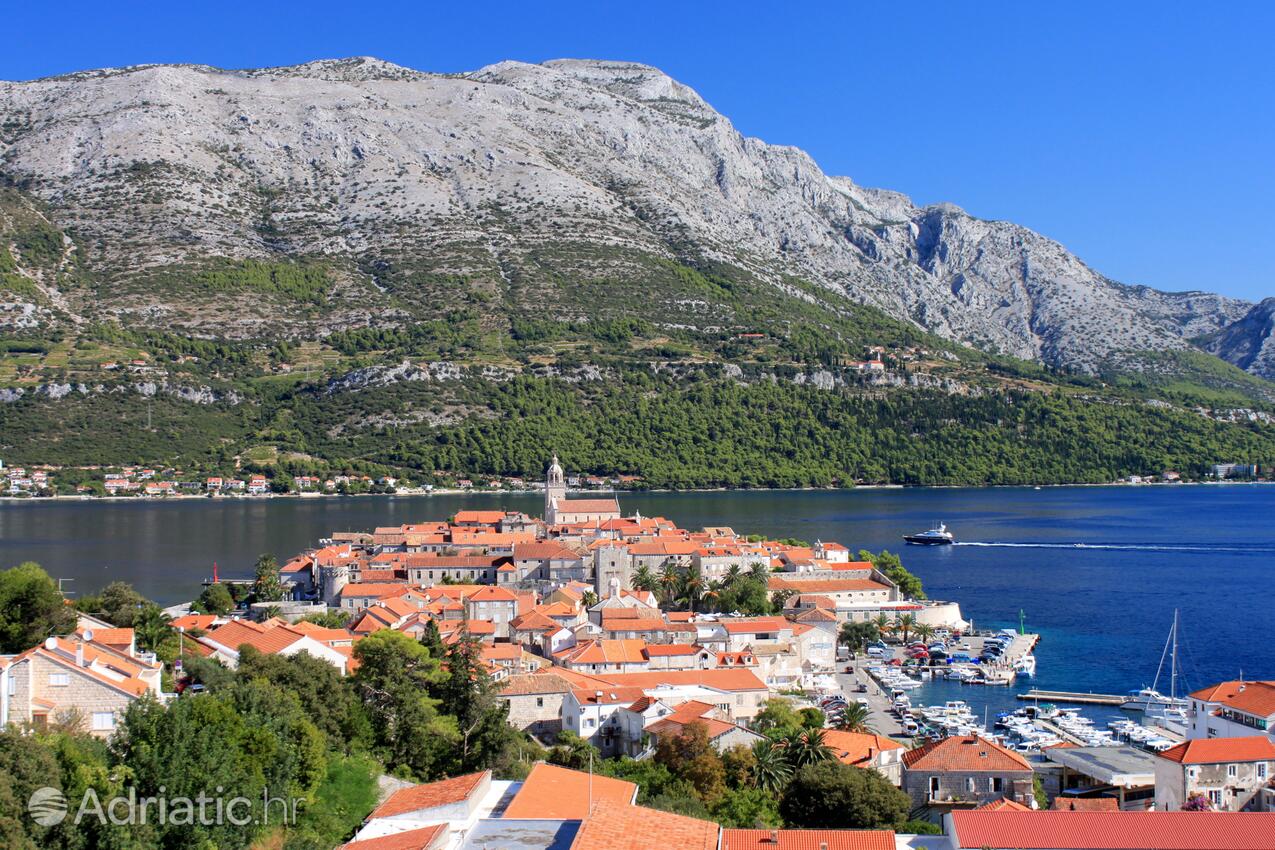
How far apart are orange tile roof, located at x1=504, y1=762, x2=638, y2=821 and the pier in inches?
864

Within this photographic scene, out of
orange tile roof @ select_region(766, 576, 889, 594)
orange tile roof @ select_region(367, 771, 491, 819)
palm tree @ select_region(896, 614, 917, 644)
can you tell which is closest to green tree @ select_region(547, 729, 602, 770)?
orange tile roof @ select_region(367, 771, 491, 819)

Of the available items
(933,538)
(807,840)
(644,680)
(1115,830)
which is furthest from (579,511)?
(1115,830)

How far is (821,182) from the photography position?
199625 mm

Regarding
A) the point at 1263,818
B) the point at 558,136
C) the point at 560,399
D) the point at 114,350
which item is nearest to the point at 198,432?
the point at 114,350

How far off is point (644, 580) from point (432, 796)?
30085mm

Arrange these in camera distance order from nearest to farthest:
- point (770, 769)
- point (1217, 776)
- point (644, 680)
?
point (1217, 776) < point (770, 769) < point (644, 680)

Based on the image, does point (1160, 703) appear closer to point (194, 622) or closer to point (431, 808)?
point (194, 622)

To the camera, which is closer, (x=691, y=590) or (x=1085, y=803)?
(x=1085, y=803)

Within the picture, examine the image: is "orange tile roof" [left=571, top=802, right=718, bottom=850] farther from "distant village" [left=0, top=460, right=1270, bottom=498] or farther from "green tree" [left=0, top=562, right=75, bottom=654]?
"distant village" [left=0, top=460, right=1270, bottom=498]

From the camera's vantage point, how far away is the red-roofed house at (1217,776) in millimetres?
19625

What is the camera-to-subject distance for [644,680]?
28531 millimetres

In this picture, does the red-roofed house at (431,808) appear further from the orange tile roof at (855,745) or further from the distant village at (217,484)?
the distant village at (217,484)

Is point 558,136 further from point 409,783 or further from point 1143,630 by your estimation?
point 409,783

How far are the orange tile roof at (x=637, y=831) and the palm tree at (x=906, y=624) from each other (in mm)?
30759
